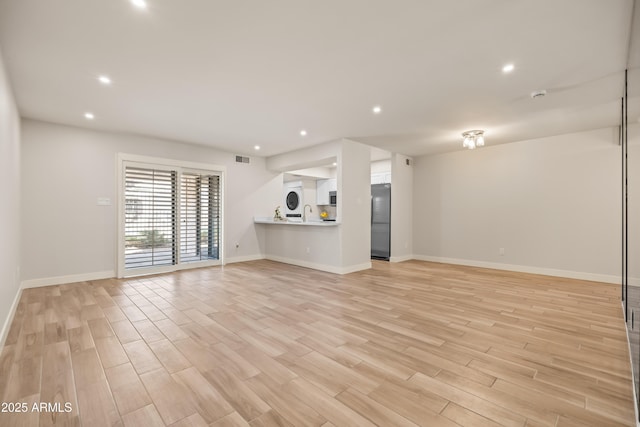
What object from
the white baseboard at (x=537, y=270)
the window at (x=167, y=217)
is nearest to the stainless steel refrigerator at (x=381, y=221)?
the white baseboard at (x=537, y=270)

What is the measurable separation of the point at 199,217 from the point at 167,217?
0.62 m

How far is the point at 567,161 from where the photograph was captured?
16.1ft

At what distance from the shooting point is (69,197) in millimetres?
4391

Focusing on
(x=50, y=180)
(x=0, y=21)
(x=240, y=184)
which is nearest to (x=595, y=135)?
(x=240, y=184)

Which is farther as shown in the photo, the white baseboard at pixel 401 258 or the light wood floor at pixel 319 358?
the white baseboard at pixel 401 258

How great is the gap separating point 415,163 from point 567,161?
112 inches

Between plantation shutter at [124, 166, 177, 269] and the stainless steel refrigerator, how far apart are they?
14.1 ft

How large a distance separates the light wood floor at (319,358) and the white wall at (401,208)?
2.66 meters

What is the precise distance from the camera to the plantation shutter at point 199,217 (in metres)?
5.55

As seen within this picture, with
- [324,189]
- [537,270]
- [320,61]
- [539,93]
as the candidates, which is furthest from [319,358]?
[324,189]

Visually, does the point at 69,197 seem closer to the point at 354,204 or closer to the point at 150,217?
the point at 150,217

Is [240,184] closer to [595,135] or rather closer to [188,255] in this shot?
[188,255]

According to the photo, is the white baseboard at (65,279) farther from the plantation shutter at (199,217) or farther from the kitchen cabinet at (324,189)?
the kitchen cabinet at (324,189)

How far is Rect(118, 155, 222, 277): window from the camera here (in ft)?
16.1
